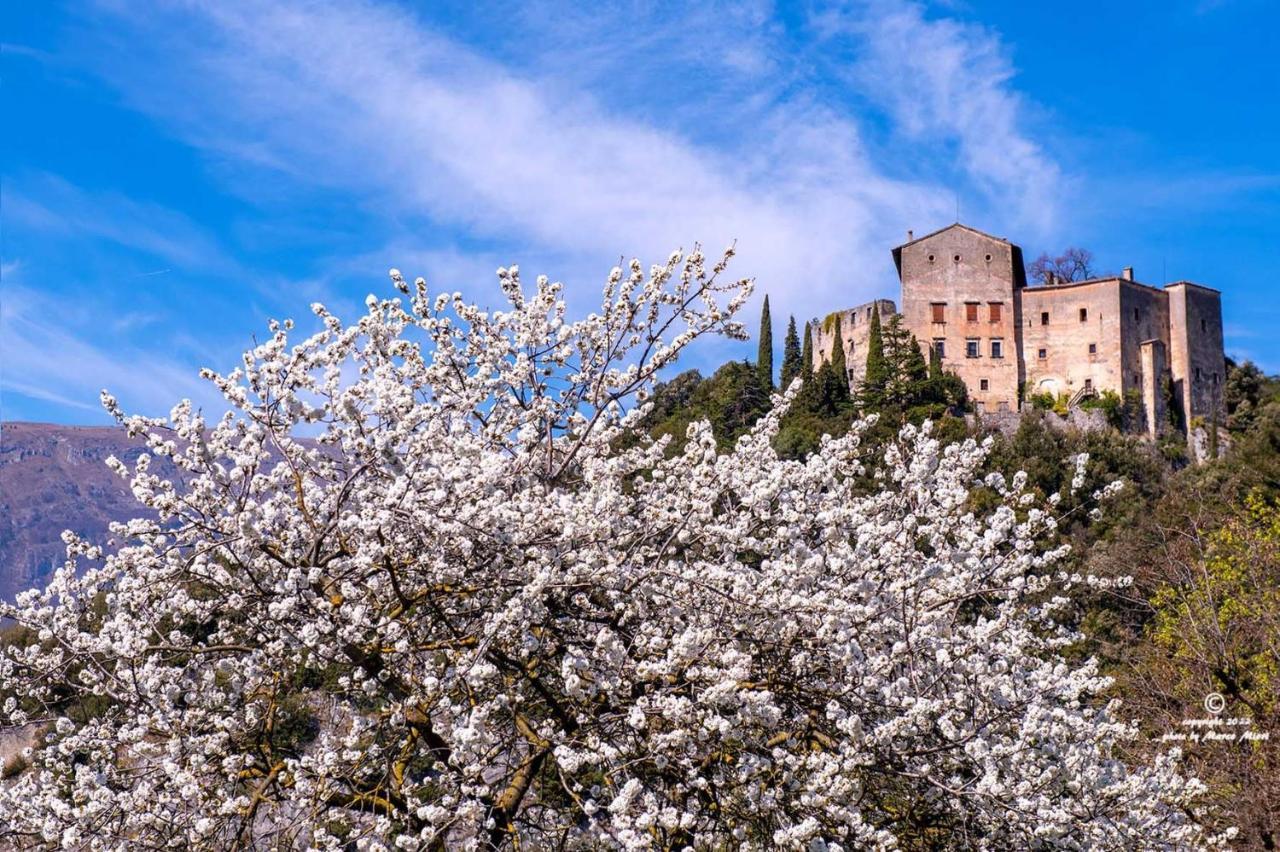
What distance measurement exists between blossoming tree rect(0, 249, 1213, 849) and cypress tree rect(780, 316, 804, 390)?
5425 centimetres

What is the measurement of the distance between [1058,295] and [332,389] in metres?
58.6

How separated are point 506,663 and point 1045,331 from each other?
57.8 meters

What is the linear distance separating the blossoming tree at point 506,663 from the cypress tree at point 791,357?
2136 inches

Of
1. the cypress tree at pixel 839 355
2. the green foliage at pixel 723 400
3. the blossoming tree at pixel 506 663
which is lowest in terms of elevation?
the blossoming tree at pixel 506 663

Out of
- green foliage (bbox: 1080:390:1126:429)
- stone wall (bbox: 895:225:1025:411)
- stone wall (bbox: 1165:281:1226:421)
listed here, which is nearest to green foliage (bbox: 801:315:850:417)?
stone wall (bbox: 895:225:1025:411)

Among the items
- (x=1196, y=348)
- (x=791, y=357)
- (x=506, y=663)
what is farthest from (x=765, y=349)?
(x=506, y=663)

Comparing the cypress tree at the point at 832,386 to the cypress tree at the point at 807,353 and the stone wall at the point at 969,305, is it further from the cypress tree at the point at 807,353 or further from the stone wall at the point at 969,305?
the stone wall at the point at 969,305

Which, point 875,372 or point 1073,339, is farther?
point 1073,339

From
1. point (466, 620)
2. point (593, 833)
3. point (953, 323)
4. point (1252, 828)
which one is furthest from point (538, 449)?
point (953, 323)

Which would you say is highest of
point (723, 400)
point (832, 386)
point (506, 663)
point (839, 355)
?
point (839, 355)

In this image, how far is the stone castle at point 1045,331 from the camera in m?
58.2

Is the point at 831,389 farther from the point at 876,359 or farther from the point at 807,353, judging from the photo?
the point at 807,353

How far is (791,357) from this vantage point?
207 feet

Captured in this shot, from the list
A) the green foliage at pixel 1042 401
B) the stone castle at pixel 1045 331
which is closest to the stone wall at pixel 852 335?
the stone castle at pixel 1045 331
